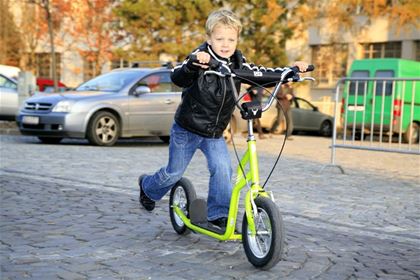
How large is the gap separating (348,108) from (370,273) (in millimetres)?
6466

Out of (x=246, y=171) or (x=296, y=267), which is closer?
(x=296, y=267)

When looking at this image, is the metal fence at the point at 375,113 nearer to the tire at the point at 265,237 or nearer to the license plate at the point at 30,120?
the tire at the point at 265,237

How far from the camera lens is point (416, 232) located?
596cm

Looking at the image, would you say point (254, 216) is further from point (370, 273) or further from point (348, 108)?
point (348, 108)

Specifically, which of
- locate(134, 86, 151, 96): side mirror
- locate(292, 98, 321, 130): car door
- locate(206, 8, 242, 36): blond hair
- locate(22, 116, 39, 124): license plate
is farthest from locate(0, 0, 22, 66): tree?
locate(206, 8, 242, 36): blond hair

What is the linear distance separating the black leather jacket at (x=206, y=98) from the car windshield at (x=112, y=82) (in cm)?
923

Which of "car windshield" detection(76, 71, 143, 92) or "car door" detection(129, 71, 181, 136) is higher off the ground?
"car windshield" detection(76, 71, 143, 92)

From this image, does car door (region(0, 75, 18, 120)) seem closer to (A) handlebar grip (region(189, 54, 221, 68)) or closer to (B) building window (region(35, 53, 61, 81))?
(A) handlebar grip (region(189, 54, 221, 68))

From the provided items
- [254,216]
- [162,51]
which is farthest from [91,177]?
[162,51]

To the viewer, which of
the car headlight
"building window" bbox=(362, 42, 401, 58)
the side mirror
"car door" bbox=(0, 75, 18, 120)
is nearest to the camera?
the car headlight

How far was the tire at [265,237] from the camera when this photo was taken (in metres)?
4.20

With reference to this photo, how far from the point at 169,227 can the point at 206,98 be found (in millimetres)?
1428

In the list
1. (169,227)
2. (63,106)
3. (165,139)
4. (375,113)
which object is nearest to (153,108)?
(165,139)

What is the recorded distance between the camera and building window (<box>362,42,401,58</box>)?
103 feet
